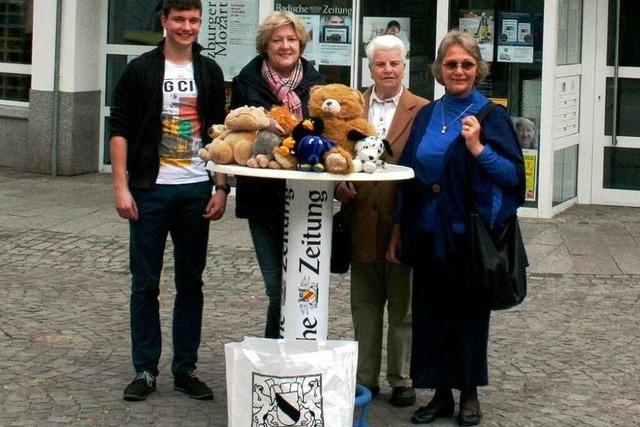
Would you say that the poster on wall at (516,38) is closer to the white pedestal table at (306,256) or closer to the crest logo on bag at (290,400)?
the white pedestal table at (306,256)

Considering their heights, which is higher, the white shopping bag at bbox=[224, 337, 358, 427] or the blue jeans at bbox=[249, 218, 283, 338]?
the blue jeans at bbox=[249, 218, 283, 338]

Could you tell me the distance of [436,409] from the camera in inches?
240

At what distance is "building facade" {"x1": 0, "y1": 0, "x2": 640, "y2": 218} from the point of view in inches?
462

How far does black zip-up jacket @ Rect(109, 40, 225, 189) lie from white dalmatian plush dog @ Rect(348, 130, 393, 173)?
3.17 ft

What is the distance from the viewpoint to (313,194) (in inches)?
221

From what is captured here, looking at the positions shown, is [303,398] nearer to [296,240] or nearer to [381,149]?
[296,240]

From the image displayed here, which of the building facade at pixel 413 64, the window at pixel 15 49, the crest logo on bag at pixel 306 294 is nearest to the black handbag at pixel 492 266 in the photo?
the crest logo on bag at pixel 306 294

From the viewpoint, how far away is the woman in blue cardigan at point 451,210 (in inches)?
229

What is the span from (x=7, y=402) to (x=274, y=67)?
208cm

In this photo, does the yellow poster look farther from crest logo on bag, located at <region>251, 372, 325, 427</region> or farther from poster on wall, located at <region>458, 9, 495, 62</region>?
crest logo on bag, located at <region>251, 372, 325, 427</region>

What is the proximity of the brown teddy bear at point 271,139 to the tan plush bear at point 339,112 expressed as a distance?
0.42 ft

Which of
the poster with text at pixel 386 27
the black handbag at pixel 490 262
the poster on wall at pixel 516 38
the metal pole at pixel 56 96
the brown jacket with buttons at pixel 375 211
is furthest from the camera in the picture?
the metal pole at pixel 56 96

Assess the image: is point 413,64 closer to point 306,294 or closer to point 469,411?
point 469,411

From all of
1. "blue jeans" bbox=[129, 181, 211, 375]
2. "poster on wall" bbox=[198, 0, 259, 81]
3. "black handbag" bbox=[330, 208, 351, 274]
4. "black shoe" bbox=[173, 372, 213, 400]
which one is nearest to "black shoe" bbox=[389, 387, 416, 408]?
"black handbag" bbox=[330, 208, 351, 274]
